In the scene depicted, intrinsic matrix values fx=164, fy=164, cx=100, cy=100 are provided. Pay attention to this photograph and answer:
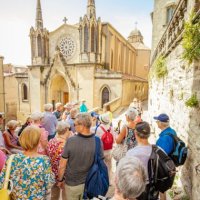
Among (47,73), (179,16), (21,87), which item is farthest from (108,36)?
(179,16)

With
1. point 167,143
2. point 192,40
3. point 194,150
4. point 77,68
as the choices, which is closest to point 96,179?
point 167,143

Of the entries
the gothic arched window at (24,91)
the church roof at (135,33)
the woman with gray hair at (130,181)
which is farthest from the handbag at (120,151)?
the church roof at (135,33)

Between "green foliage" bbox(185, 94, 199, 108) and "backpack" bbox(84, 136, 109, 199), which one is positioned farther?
"green foliage" bbox(185, 94, 199, 108)

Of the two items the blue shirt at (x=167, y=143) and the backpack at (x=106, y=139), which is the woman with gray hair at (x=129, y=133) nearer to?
the backpack at (x=106, y=139)

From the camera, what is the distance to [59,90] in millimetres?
26438

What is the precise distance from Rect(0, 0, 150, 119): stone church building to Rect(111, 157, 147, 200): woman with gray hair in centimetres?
1657

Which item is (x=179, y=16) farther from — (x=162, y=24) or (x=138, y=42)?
(x=138, y=42)

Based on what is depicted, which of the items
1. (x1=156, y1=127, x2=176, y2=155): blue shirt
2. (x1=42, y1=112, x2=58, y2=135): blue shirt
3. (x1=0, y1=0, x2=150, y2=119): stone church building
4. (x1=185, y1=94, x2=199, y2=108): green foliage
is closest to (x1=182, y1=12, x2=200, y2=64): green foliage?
(x1=185, y1=94, x2=199, y2=108): green foliage

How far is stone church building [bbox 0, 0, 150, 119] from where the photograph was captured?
69.4 ft

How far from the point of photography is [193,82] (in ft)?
9.89

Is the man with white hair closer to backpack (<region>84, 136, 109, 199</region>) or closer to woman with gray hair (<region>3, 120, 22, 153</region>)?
woman with gray hair (<region>3, 120, 22, 153</region>)

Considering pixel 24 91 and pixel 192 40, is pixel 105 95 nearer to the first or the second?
pixel 24 91

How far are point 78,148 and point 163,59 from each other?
5356mm

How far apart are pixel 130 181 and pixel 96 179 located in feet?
4.24
